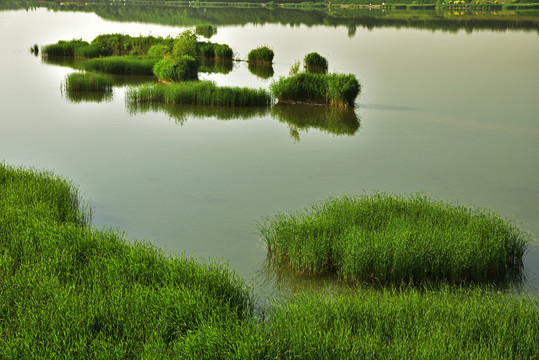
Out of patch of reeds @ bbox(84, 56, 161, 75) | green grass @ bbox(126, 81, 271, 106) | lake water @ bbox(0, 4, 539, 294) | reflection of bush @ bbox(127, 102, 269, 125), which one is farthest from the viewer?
patch of reeds @ bbox(84, 56, 161, 75)

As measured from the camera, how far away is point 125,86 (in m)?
26.0

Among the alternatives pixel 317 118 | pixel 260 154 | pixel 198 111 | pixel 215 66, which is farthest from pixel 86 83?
pixel 215 66

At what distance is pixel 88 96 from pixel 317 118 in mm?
8702

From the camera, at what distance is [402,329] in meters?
6.29

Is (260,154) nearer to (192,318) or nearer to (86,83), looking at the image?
(192,318)

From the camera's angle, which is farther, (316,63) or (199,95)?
(316,63)

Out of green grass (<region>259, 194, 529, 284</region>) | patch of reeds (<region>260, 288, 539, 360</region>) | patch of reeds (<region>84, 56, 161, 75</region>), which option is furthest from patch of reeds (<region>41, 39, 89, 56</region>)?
patch of reeds (<region>260, 288, 539, 360</region>)

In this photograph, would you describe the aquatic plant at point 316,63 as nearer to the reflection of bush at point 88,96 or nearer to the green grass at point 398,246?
the reflection of bush at point 88,96

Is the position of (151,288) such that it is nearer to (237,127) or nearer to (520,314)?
(520,314)

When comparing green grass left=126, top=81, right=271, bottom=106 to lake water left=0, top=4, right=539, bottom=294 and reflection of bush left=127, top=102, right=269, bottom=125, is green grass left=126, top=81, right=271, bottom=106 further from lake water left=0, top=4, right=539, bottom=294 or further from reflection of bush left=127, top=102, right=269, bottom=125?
lake water left=0, top=4, right=539, bottom=294

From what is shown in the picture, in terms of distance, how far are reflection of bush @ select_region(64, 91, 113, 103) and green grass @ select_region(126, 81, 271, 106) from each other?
126cm

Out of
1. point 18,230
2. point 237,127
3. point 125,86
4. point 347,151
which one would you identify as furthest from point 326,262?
point 125,86

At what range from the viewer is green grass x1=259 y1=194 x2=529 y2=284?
8406mm

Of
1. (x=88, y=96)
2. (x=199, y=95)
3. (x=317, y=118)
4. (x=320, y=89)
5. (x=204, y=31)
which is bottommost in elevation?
(x=317, y=118)
